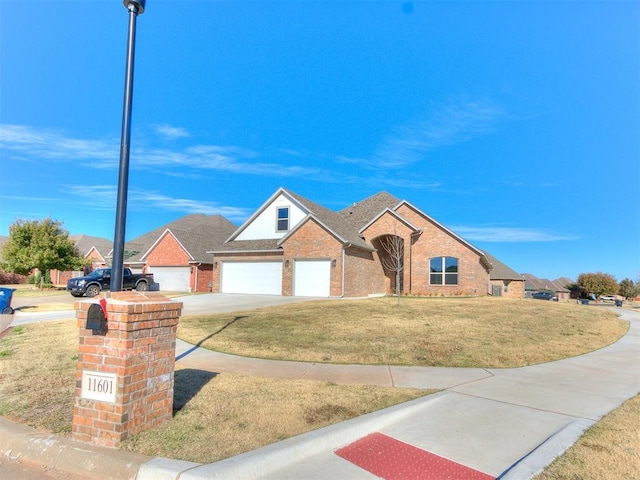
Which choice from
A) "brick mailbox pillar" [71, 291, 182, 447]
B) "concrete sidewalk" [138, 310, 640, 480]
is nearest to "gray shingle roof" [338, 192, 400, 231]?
"concrete sidewalk" [138, 310, 640, 480]

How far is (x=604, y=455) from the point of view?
3723mm

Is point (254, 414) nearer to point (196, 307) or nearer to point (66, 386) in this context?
point (66, 386)

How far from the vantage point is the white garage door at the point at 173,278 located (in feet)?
99.9

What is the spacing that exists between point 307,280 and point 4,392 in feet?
60.1

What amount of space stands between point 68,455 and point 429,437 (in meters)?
3.50

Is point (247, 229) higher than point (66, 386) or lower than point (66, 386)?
higher

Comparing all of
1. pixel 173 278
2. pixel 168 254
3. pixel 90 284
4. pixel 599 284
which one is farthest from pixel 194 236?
pixel 599 284

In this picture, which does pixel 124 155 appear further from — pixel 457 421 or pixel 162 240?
pixel 162 240

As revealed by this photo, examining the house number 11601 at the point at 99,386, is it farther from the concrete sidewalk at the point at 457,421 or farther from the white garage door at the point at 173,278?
the white garage door at the point at 173,278

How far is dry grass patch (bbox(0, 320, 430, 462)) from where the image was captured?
3898mm

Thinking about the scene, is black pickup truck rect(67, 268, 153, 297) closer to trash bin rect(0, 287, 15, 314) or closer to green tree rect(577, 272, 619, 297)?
trash bin rect(0, 287, 15, 314)

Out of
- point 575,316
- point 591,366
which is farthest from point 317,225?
point 591,366

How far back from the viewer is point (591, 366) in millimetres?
7879

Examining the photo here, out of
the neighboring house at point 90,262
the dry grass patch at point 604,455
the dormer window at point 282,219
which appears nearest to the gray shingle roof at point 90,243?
the neighboring house at point 90,262
